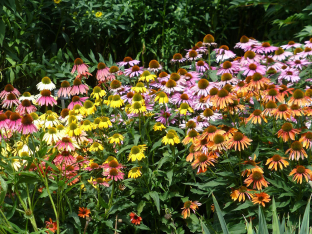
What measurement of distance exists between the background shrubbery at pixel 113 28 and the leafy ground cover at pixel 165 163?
5.14 ft

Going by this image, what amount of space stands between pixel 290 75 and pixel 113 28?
92.3 inches

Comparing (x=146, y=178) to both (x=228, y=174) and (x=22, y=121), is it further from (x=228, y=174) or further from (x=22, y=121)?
(x=22, y=121)

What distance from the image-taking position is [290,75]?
2764mm

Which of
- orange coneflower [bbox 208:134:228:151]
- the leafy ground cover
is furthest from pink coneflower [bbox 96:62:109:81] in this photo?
orange coneflower [bbox 208:134:228:151]

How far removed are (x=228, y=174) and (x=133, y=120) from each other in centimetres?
74

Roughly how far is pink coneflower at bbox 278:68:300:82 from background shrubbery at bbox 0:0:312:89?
1322mm

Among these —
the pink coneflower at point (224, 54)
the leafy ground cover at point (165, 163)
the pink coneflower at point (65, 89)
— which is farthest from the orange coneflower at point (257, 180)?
the pink coneflower at point (65, 89)

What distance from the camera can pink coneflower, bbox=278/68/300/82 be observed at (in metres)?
2.71

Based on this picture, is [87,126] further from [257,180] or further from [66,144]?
[257,180]

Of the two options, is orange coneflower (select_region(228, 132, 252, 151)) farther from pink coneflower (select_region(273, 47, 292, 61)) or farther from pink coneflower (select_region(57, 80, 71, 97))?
pink coneflower (select_region(273, 47, 292, 61))

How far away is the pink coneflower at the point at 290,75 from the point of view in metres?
2.71

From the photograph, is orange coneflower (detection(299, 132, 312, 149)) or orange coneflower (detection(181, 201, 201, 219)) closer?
orange coneflower (detection(299, 132, 312, 149))

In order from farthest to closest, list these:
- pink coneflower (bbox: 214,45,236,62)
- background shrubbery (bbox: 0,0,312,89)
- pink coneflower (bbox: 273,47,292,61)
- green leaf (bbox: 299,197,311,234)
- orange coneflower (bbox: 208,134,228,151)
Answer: background shrubbery (bbox: 0,0,312,89) → pink coneflower (bbox: 273,47,292,61) → pink coneflower (bbox: 214,45,236,62) → orange coneflower (bbox: 208,134,228,151) → green leaf (bbox: 299,197,311,234)

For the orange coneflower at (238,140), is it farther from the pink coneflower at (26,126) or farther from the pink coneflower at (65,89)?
the pink coneflower at (65,89)
